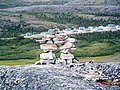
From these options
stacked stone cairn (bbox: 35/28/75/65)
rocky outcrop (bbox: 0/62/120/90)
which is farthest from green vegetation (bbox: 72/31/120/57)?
rocky outcrop (bbox: 0/62/120/90)

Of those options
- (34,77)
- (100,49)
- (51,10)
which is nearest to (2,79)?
(34,77)

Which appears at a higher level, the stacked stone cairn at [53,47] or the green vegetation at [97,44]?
the stacked stone cairn at [53,47]

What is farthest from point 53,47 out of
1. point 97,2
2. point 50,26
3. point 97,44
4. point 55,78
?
point 97,2

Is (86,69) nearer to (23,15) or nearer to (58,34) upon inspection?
(58,34)

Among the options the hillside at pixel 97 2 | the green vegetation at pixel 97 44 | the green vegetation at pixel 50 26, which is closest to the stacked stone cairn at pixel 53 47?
the green vegetation at pixel 50 26

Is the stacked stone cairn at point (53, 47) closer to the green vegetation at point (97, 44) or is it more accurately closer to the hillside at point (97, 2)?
the green vegetation at point (97, 44)

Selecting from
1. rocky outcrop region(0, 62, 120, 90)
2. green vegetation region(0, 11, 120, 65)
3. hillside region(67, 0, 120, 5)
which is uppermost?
rocky outcrop region(0, 62, 120, 90)

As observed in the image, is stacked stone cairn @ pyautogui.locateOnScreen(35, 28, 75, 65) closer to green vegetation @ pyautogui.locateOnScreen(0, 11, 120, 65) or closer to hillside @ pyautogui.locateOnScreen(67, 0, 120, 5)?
green vegetation @ pyautogui.locateOnScreen(0, 11, 120, 65)

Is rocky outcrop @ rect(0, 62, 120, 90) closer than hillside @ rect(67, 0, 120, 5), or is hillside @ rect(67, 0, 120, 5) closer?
rocky outcrop @ rect(0, 62, 120, 90)

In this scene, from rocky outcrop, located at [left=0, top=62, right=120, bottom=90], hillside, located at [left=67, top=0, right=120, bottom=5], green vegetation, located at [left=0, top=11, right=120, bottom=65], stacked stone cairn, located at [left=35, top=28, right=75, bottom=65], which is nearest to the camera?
rocky outcrop, located at [left=0, top=62, right=120, bottom=90]
